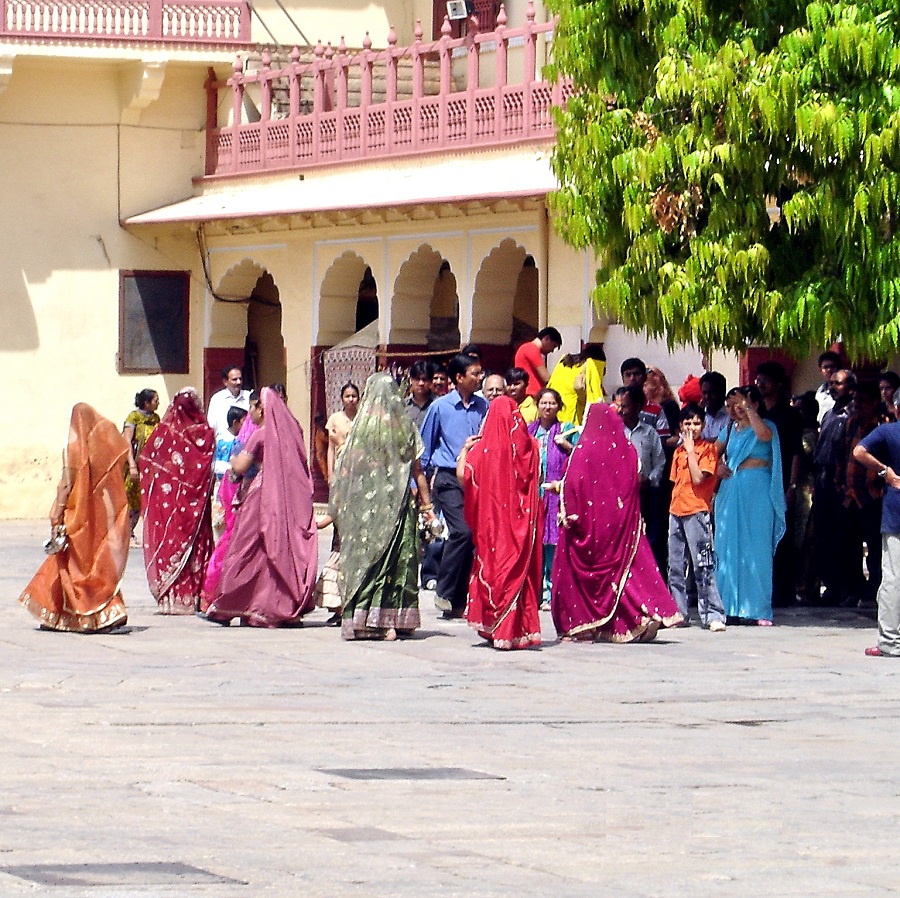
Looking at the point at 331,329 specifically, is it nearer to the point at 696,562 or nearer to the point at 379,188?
the point at 379,188

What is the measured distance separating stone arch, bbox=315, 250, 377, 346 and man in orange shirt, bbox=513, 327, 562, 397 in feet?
19.0

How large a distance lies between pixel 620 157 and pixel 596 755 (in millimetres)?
5673

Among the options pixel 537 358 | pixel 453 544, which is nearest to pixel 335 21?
pixel 537 358

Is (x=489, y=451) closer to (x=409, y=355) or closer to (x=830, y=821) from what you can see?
(x=830, y=821)

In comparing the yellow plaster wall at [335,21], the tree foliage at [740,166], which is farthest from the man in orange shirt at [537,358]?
the yellow plaster wall at [335,21]

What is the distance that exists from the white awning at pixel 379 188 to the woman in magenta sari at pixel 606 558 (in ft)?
21.5

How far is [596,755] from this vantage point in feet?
26.2

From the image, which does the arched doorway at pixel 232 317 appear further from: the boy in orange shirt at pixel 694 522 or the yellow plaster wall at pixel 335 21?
the boy in orange shirt at pixel 694 522

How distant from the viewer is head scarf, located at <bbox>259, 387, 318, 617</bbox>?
495 inches

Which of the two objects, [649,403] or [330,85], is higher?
[330,85]

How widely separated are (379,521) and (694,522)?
2064mm

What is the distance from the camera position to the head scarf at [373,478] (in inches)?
462

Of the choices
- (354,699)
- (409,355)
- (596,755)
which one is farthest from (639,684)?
(409,355)

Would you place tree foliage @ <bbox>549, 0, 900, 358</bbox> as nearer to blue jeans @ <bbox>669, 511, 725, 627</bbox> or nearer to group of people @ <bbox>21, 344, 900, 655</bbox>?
group of people @ <bbox>21, 344, 900, 655</bbox>
